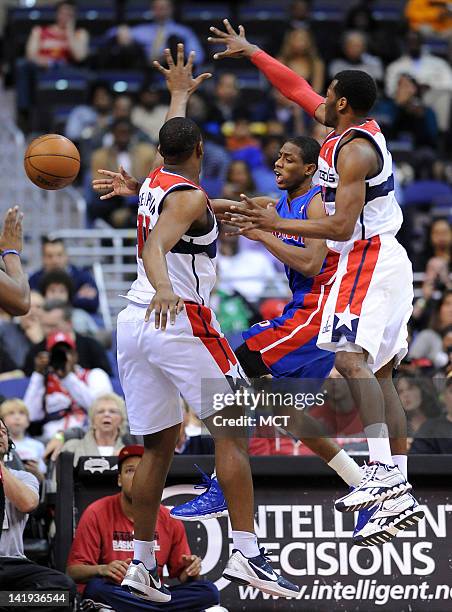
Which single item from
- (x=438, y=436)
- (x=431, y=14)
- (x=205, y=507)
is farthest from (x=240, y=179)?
(x=205, y=507)

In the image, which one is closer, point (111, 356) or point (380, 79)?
point (111, 356)

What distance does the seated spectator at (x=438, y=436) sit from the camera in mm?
9398

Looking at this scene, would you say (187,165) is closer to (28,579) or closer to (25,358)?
(28,579)

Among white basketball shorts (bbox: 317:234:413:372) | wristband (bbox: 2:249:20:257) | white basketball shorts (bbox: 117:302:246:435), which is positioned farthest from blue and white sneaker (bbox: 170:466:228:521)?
wristband (bbox: 2:249:20:257)

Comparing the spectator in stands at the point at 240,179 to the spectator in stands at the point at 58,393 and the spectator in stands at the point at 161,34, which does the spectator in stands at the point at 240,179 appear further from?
the spectator in stands at the point at 58,393

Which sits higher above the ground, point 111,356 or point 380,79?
point 380,79

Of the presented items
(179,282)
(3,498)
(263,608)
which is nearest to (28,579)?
(3,498)

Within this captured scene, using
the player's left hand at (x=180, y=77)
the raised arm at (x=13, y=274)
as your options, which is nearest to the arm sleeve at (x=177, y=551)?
the raised arm at (x=13, y=274)

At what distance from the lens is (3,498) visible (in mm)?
8383

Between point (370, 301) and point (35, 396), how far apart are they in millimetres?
4035

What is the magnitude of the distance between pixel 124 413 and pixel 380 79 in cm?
948

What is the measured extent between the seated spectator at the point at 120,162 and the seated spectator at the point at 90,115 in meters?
0.91

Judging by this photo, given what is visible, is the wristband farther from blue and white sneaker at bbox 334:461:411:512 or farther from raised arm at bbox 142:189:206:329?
blue and white sneaker at bbox 334:461:411:512

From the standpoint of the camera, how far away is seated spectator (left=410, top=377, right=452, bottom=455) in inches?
370
